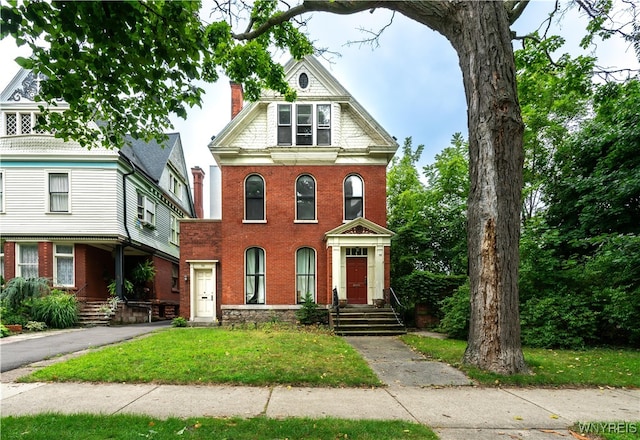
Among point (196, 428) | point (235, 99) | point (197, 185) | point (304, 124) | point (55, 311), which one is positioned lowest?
Result: point (55, 311)

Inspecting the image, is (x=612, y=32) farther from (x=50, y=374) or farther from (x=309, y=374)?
(x=50, y=374)

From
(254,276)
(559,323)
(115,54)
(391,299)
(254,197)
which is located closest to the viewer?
(115,54)

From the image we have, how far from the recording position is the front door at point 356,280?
1442cm

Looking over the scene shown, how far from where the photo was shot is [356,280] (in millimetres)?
14500

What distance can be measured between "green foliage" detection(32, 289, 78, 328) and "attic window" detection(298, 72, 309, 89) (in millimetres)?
13495

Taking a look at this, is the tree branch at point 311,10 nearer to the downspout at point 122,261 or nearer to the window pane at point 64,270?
the downspout at point 122,261

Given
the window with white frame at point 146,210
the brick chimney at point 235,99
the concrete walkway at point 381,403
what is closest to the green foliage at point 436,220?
the brick chimney at point 235,99

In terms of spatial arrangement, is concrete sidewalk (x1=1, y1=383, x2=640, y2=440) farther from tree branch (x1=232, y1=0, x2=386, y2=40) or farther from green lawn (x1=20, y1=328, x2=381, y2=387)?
tree branch (x1=232, y1=0, x2=386, y2=40)

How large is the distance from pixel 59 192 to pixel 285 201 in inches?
421

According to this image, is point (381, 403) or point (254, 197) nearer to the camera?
point (381, 403)

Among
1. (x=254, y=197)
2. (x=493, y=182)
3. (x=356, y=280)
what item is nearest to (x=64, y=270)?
(x=254, y=197)

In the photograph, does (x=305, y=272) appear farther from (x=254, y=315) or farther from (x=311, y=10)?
(x=311, y=10)

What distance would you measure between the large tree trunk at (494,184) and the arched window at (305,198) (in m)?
9.01

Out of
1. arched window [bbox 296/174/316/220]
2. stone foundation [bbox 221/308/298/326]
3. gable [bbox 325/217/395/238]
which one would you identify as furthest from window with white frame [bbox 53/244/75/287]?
gable [bbox 325/217/395/238]
